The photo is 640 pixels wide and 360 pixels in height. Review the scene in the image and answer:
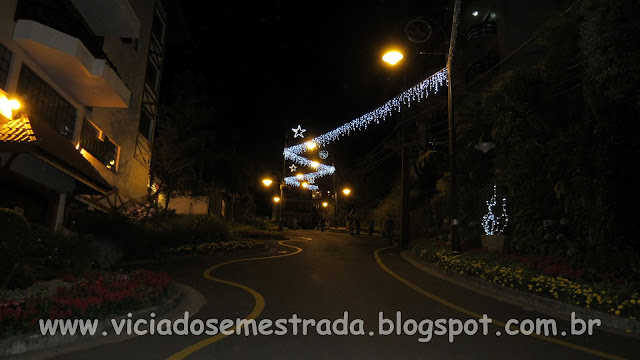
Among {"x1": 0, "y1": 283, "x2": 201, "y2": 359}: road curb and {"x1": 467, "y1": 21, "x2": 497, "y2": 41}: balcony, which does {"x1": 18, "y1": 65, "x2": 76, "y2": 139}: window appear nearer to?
{"x1": 0, "y1": 283, "x2": 201, "y2": 359}: road curb

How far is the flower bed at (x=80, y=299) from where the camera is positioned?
5.02m

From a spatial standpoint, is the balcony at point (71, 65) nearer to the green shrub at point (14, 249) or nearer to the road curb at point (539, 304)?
the green shrub at point (14, 249)

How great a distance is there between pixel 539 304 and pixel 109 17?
1669cm

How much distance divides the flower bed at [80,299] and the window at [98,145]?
905 cm

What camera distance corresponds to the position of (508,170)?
→ 13648 mm

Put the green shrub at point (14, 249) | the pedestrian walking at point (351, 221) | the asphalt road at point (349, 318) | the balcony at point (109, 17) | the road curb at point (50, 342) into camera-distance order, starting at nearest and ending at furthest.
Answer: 1. the road curb at point (50, 342)
2. the asphalt road at point (349, 318)
3. the green shrub at point (14, 249)
4. the balcony at point (109, 17)
5. the pedestrian walking at point (351, 221)

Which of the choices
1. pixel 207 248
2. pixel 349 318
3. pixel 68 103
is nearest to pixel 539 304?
pixel 349 318

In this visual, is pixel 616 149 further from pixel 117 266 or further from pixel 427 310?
pixel 117 266

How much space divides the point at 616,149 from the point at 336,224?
41.8 meters

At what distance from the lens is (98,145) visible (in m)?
16.6

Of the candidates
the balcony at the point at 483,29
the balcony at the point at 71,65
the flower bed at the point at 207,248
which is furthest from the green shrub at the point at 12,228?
the balcony at the point at 483,29

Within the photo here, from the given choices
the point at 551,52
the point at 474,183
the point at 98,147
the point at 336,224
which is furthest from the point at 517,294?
the point at 336,224

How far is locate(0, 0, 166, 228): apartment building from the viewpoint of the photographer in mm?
10656

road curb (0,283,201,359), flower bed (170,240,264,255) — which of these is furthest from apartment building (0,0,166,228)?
road curb (0,283,201,359)
